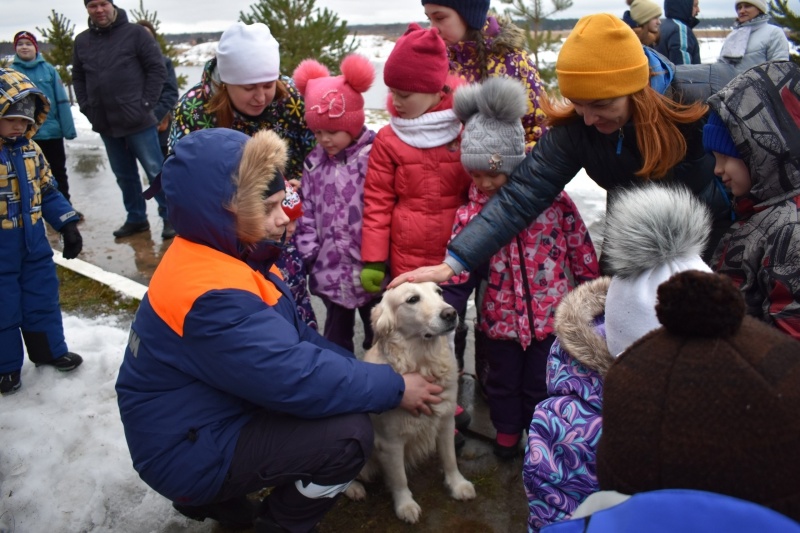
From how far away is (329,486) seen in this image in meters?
2.41

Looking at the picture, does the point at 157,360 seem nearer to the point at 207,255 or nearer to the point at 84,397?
the point at 207,255

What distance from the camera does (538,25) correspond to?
11.4m

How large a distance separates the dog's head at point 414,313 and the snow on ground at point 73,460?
908 mm

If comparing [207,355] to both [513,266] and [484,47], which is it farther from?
[484,47]

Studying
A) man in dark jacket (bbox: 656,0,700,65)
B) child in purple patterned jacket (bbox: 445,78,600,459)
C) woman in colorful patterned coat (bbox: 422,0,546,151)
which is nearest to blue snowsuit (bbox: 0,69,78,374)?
woman in colorful patterned coat (bbox: 422,0,546,151)

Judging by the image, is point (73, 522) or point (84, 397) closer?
point (73, 522)

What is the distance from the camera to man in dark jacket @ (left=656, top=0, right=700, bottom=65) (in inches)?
247

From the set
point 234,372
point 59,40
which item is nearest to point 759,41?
point 234,372

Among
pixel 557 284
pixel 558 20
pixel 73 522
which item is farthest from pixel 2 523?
pixel 558 20

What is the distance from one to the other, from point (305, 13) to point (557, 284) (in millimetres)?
8415

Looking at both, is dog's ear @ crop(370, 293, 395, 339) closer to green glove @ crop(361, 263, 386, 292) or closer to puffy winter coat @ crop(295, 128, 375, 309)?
green glove @ crop(361, 263, 386, 292)

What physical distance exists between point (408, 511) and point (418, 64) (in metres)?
2.12

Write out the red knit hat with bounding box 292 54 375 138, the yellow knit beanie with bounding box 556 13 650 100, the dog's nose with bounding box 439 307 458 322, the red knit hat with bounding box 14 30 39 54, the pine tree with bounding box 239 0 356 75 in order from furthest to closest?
the pine tree with bounding box 239 0 356 75
the red knit hat with bounding box 14 30 39 54
the red knit hat with bounding box 292 54 375 138
the dog's nose with bounding box 439 307 458 322
the yellow knit beanie with bounding box 556 13 650 100

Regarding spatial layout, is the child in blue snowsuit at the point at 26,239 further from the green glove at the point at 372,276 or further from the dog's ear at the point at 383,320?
the dog's ear at the point at 383,320
